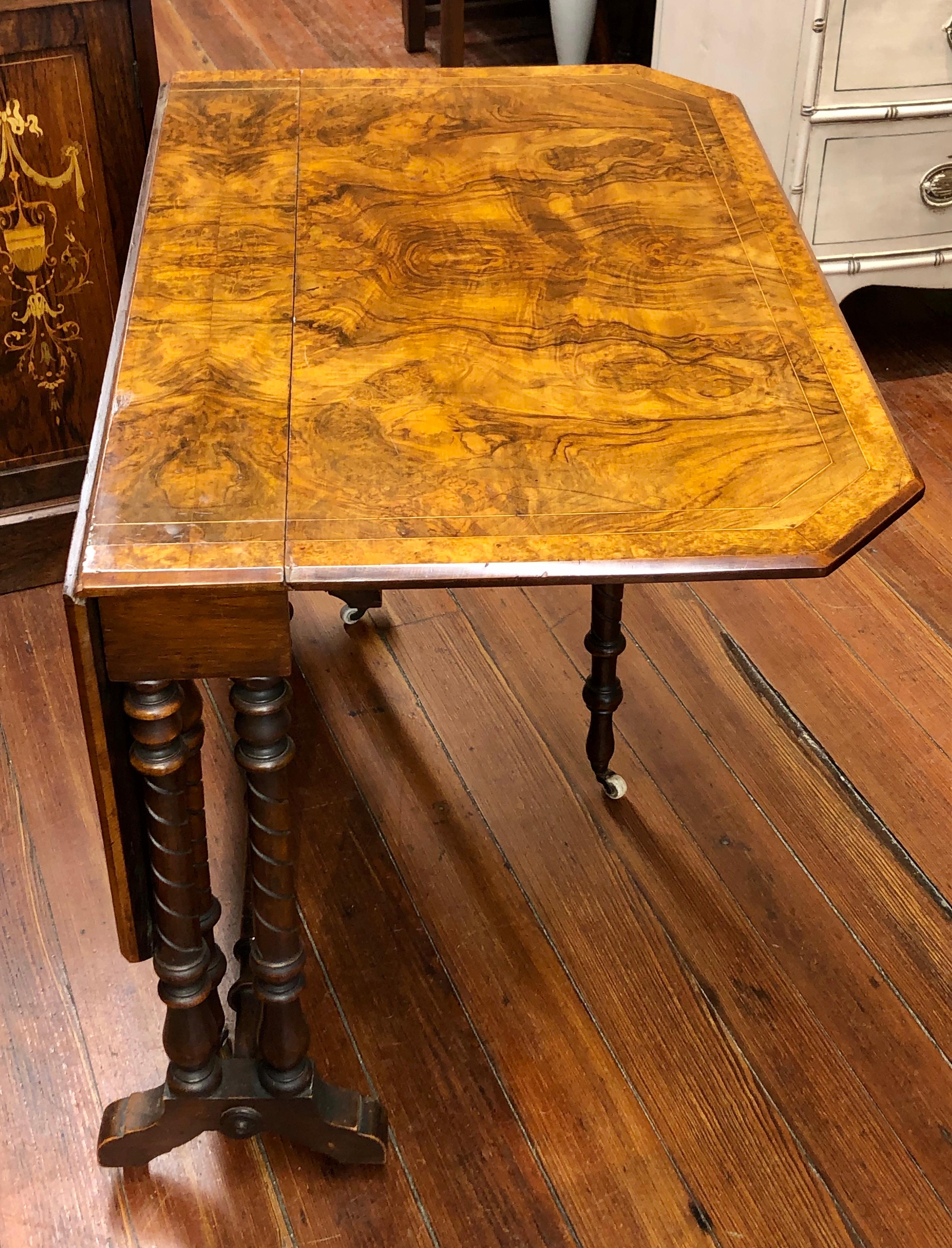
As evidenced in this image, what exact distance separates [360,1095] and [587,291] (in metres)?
0.88

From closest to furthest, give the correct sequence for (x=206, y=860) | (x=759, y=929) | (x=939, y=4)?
(x=206, y=860) → (x=759, y=929) → (x=939, y=4)

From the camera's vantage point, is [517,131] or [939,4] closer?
[517,131]

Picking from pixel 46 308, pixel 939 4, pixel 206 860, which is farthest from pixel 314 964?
pixel 939 4

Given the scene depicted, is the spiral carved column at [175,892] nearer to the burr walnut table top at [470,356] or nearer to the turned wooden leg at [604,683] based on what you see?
the burr walnut table top at [470,356]

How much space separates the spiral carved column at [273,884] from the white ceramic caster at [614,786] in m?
0.61

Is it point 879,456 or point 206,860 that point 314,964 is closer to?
point 206,860

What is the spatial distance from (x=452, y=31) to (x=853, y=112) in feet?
4.60

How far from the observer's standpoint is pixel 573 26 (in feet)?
11.5

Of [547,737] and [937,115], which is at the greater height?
[937,115]

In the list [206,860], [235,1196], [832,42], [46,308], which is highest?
[832,42]

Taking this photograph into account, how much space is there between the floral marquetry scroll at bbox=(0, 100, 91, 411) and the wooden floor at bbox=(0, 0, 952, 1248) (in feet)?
1.34

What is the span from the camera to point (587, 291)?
1.29 metres

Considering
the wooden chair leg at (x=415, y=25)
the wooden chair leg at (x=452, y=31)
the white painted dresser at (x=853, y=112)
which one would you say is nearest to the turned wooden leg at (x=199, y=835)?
the white painted dresser at (x=853, y=112)

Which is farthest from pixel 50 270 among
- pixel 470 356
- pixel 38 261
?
pixel 470 356
